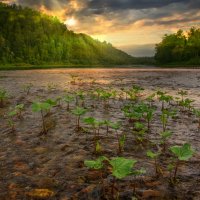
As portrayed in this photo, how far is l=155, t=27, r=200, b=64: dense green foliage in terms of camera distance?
11750cm

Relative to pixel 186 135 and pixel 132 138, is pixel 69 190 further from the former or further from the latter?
pixel 186 135

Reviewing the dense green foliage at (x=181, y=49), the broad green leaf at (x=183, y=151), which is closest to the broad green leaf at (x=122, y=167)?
the broad green leaf at (x=183, y=151)

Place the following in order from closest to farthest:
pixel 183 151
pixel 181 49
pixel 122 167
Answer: pixel 122 167 < pixel 183 151 < pixel 181 49

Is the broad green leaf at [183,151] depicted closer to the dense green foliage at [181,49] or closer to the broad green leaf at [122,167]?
the broad green leaf at [122,167]

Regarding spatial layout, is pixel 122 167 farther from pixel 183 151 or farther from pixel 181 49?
pixel 181 49

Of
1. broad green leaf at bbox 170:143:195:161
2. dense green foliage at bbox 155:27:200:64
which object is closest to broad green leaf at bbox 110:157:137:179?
broad green leaf at bbox 170:143:195:161

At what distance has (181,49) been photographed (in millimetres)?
117000

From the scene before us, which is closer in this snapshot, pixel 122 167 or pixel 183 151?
pixel 122 167

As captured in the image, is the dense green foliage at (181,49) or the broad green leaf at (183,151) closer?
the broad green leaf at (183,151)

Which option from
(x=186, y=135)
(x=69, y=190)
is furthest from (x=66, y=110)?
(x=69, y=190)

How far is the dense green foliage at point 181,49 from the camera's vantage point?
118 meters

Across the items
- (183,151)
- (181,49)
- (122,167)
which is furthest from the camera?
(181,49)

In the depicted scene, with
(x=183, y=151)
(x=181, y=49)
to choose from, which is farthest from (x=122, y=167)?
(x=181, y=49)

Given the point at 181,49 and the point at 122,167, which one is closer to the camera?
the point at 122,167
